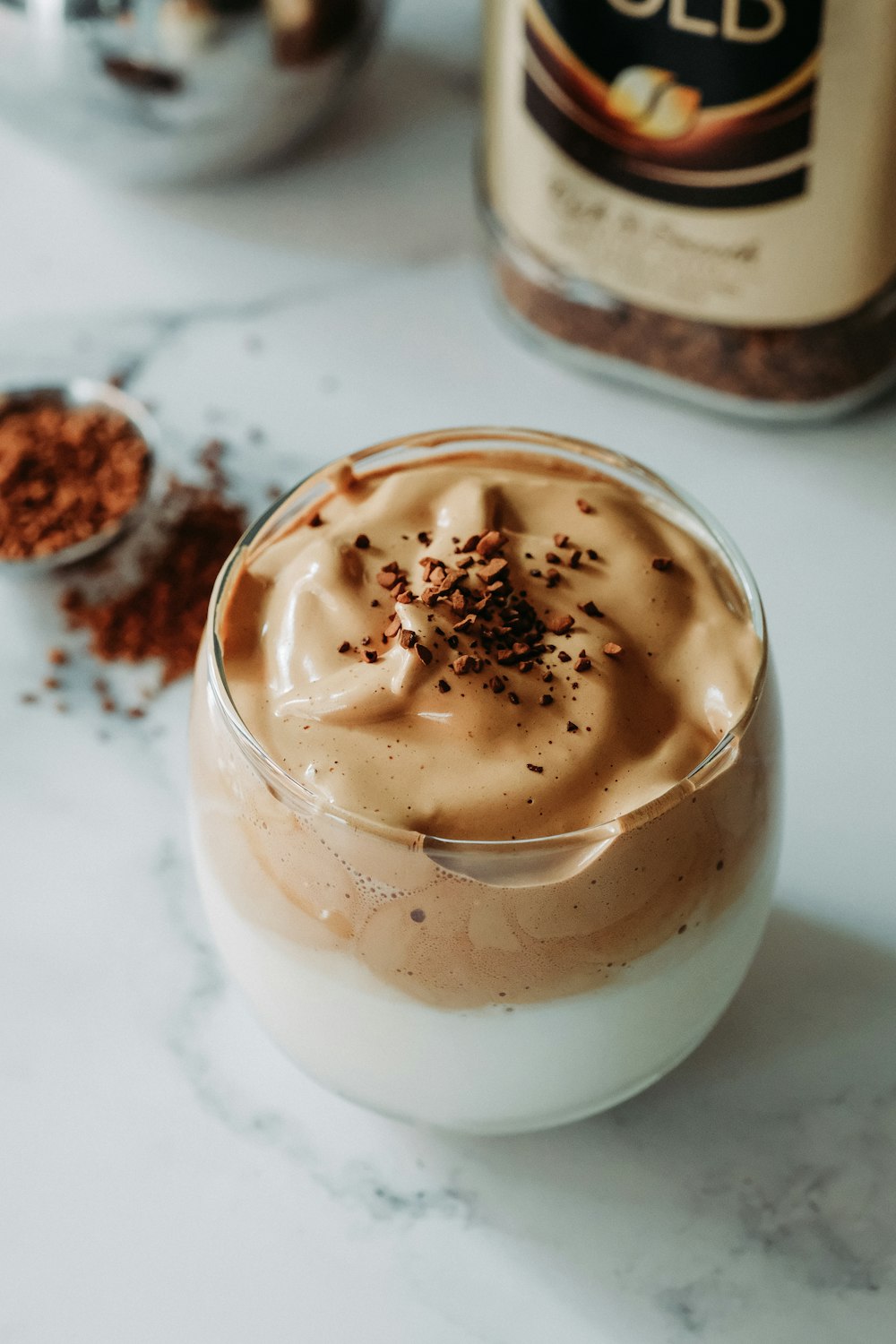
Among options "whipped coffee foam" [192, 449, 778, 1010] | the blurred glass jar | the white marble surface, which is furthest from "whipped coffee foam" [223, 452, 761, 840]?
the blurred glass jar

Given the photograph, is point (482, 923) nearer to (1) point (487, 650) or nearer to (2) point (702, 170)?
(1) point (487, 650)

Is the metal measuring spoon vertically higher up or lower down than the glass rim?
lower down

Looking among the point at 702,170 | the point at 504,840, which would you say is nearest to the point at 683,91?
the point at 702,170

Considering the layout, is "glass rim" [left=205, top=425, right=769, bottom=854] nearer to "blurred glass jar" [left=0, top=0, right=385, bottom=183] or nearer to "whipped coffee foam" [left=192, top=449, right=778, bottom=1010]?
"whipped coffee foam" [left=192, top=449, right=778, bottom=1010]

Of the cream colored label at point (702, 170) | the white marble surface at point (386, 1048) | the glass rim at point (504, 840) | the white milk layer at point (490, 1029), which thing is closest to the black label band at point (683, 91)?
the cream colored label at point (702, 170)

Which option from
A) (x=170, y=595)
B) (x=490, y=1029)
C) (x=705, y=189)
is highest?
(x=705, y=189)
